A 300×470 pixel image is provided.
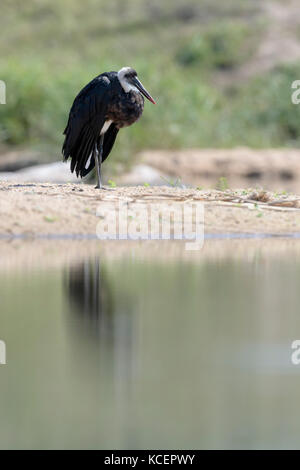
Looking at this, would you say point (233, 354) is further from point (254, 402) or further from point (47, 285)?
point (47, 285)

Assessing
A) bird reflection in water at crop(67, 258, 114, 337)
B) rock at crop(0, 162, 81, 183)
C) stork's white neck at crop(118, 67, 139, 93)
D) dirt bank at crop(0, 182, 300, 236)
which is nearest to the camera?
bird reflection in water at crop(67, 258, 114, 337)

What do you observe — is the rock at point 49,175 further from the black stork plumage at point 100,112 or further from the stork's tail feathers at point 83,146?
the black stork plumage at point 100,112

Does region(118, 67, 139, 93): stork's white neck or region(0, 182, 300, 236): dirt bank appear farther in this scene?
region(118, 67, 139, 93): stork's white neck

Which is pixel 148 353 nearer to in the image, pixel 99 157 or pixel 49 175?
pixel 99 157

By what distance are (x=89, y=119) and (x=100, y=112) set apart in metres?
0.21

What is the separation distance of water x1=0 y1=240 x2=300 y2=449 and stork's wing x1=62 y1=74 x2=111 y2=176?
333 centimetres

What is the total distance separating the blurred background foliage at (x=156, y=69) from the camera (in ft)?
93.5

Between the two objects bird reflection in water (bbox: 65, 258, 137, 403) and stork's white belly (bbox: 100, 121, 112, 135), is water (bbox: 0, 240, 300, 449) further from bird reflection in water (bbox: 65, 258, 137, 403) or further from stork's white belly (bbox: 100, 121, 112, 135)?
stork's white belly (bbox: 100, 121, 112, 135)

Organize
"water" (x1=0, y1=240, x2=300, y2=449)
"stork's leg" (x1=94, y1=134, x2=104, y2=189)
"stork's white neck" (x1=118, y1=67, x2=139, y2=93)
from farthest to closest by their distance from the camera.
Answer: "stork's leg" (x1=94, y1=134, x2=104, y2=189) → "stork's white neck" (x1=118, y1=67, x2=139, y2=93) → "water" (x1=0, y1=240, x2=300, y2=449)

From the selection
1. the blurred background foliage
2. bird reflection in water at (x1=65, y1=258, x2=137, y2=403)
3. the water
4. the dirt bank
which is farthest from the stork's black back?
the blurred background foliage

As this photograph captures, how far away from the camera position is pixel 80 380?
514 centimetres

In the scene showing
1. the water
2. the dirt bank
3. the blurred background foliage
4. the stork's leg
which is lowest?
the water

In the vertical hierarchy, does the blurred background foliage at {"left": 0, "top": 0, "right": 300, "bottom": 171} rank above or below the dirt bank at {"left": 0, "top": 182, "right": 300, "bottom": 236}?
above

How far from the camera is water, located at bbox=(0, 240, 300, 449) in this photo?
452cm
